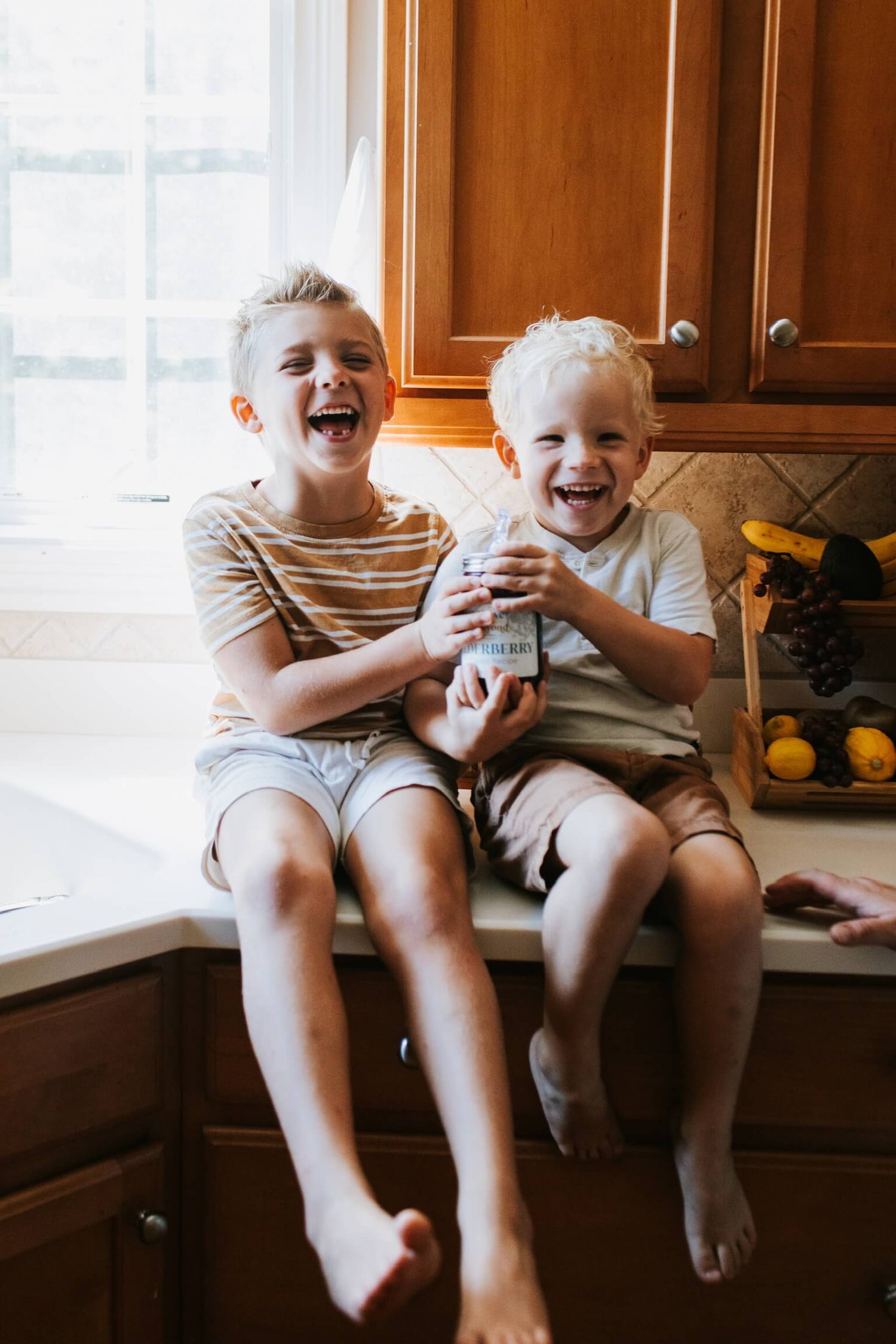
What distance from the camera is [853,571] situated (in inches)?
56.9

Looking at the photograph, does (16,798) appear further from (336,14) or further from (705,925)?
(336,14)

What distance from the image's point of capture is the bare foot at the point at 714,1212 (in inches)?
41.3

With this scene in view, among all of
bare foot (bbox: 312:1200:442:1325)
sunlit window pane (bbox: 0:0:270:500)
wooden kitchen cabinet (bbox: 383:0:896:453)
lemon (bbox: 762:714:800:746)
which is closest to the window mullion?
sunlit window pane (bbox: 0:0:270:500)

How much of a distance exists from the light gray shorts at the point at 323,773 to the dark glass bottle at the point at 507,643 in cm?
18

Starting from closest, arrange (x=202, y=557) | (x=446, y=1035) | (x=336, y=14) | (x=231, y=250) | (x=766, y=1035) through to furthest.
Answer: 1. (x=446, y=1035)
2. (x=766, y=1035)
3. (x=202, y=557)
4. (x=336, y=14)
5. (x=231, y=250)

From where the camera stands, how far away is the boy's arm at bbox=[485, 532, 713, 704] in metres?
1.11

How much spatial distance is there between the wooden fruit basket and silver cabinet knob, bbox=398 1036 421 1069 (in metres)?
0.60

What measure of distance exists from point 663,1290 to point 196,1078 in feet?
1.71

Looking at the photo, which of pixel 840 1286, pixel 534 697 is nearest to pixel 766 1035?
pixel 840 1286

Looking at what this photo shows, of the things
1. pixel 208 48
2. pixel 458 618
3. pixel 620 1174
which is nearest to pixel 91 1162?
pixel 620 1174

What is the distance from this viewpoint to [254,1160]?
113 centimetres

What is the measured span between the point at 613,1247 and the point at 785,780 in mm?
615

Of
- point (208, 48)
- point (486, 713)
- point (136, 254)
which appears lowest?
point (486, 713)

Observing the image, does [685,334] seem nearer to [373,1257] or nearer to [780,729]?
[780,729]
